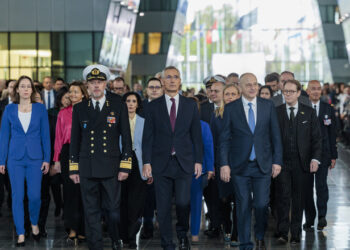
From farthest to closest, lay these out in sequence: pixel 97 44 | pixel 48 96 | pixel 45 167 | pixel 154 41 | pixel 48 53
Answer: pixel 154 41 < pixel 48 53 < pixel 97 44 < pixel 48 96 < pixel 45 167

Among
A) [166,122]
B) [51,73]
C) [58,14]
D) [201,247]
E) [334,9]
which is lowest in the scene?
[201,247]

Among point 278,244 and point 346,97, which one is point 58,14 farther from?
point 278,244

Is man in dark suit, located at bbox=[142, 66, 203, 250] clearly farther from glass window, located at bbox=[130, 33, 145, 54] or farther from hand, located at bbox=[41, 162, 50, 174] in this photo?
glass window, located at bbox=[130, 33, 145, 54]

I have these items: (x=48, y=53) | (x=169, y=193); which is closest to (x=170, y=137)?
(x=169, y=193)

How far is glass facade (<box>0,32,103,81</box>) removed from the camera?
117ft

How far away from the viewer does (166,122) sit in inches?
355

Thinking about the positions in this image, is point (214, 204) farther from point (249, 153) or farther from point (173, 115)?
point (173, 115)

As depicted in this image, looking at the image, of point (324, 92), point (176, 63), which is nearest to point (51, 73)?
point (324, 92)

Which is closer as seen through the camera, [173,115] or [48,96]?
[173,115]

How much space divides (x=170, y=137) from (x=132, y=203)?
5.35ft

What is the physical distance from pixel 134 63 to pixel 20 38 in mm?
27056

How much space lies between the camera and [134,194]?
10219mm

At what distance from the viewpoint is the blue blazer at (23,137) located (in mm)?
10242

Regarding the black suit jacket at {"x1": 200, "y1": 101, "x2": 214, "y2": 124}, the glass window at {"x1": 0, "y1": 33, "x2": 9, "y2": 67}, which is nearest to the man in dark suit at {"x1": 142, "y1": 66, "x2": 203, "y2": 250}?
the black suit jacket at {"x1": 200, "y1": 101, "x2": 214, "y2": 124}
